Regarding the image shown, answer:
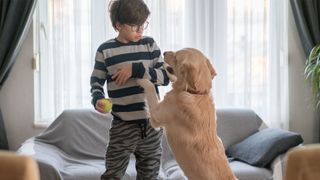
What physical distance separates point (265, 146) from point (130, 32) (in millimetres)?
1609

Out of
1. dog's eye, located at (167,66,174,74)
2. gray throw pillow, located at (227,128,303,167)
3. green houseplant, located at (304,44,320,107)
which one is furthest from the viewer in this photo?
green houseplant, located at (304,44,320,107)

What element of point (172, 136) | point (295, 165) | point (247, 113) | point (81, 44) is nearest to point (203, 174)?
point (172, 136)

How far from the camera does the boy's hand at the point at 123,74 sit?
211 centimetres

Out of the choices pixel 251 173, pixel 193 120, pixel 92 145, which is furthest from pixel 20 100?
pixel 193 120

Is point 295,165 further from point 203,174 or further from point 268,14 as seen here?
point 268,14

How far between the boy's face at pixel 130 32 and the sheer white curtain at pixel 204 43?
1768 mm

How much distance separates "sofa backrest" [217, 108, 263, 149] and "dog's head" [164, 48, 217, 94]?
185 cm

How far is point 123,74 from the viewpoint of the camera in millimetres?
2113

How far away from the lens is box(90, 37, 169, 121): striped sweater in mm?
2170

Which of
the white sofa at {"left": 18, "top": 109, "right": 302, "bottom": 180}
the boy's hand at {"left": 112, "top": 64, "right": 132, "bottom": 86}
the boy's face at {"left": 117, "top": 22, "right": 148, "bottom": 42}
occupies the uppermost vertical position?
the boy's face at {"left": 117, "top": 22, "right": 148, "bottom": 42}

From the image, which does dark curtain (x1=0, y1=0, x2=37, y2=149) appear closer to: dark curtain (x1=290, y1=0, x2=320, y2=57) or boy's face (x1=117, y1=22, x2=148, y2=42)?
boy's face (x1=117, y1=22, x2=148, y2=42)

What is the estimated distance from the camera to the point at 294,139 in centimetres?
338

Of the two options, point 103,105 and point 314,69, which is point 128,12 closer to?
point 103,105

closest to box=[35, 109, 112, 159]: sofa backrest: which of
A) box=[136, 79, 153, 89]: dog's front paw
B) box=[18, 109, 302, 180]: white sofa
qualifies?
box=[18, 109, 302, 180]: white sofa
